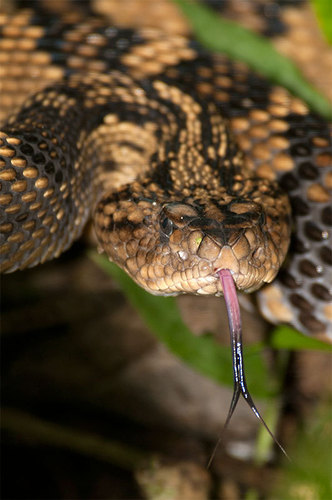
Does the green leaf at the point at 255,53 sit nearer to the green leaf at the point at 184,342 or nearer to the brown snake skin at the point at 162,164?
the brown snake skin at the point at 162,164

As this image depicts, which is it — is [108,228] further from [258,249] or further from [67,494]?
[67,494]

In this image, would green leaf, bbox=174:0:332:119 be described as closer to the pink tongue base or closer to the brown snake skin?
the brown snake skin

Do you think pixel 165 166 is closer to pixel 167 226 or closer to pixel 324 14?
pixel 167 226

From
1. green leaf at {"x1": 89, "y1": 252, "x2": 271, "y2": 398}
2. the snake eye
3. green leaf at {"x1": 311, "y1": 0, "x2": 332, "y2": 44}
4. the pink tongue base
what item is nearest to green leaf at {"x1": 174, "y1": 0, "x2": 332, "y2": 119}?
green leaf at {"x1": 311, "y1": 0, "x2": 332, "y2": 44}

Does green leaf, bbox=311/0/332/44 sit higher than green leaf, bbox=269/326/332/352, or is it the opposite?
green leaf, bbox=311/0/332/44

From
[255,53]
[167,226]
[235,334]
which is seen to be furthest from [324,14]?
[235,334]

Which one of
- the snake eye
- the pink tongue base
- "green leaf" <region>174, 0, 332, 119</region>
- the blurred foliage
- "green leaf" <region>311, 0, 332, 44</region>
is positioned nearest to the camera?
the pink tongue base

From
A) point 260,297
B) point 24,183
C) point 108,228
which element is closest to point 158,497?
point 260,297

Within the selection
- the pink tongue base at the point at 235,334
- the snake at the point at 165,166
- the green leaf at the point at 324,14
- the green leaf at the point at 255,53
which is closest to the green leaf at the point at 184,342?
the snake at the point at 165,166
